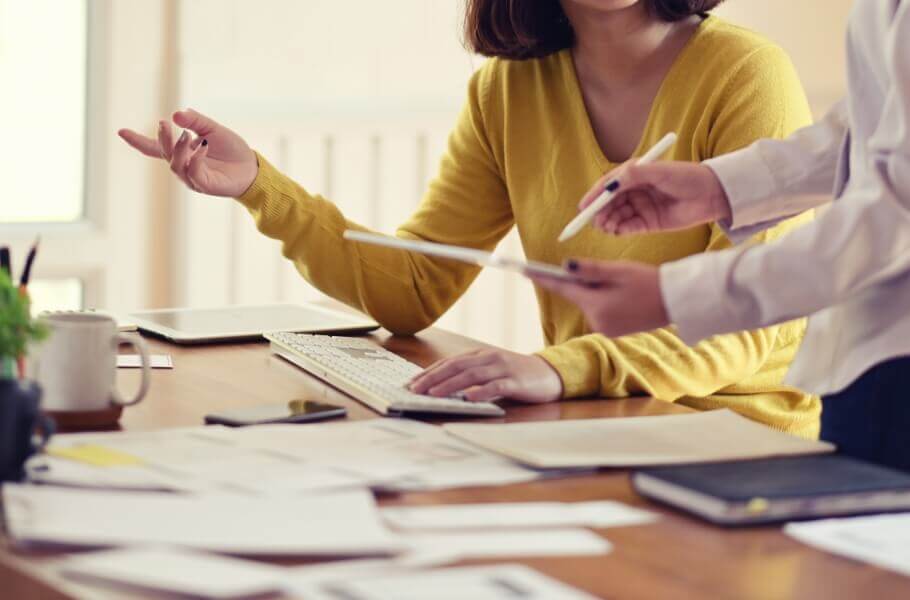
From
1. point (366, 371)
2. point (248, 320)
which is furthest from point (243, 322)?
point (366, 371)

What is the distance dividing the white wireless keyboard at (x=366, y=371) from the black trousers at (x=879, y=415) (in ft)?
1.08

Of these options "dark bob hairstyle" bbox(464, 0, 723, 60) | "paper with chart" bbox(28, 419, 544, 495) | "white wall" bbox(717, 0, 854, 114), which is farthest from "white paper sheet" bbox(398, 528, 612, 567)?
"white wall" bbox(717, 0, 854, 114)

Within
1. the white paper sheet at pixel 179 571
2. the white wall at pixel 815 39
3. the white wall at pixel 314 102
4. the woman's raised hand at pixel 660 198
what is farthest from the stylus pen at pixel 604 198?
the white wall at pixel 815 39

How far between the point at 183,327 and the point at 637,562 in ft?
3.24

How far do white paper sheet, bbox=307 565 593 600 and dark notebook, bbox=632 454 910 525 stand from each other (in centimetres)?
19

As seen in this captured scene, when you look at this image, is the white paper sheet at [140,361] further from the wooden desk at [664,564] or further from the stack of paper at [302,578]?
the stack of paper at [302,578]

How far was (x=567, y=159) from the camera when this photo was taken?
1.87 metres

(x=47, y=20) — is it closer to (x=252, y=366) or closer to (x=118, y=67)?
(x=118, y=67)

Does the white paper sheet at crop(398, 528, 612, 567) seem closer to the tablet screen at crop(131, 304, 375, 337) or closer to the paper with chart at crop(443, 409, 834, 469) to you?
the paper with chart at crop(443, 409, 834, 469)

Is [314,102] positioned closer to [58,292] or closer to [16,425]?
[58,292]

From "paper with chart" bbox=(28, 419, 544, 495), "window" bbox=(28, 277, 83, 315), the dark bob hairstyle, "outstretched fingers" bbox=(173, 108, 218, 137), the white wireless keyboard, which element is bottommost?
"window" bbox=(28, 277, 83, 315)

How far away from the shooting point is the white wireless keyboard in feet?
4.29

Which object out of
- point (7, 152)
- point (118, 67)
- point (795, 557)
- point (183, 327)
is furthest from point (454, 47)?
point (795, 557)

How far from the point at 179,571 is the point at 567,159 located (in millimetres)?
1168
